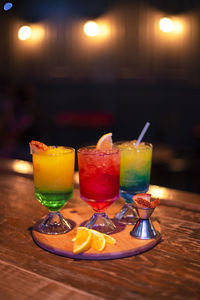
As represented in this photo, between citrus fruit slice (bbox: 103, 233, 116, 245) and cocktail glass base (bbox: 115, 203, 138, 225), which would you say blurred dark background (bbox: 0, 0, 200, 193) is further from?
citrus fruit slice (bbox: 103, 233, 116, 245)

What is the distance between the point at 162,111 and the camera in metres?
5.82

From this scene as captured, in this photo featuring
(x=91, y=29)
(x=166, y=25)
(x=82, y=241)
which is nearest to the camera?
(x=82, y=241)

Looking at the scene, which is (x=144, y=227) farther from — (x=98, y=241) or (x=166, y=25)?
(x=166, y=25)

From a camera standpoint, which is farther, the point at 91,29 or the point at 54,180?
the point at 91,29

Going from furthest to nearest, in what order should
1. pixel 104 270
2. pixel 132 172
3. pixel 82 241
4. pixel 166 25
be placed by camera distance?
pixel 166 25, pixel 132 172, pixel 82 241, pixel 104 270

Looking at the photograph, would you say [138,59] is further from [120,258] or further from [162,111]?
[120,258]

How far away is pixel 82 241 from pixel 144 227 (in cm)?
21

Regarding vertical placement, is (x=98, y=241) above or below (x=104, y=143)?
below

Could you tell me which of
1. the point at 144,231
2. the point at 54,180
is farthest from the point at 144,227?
the point at 54,180

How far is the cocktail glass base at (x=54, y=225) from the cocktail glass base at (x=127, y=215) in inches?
7.5

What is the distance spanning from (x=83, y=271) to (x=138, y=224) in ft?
0.90

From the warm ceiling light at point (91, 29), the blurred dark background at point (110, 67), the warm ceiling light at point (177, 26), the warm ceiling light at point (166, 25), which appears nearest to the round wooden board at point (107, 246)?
the blurred dark background at point (110, 67)

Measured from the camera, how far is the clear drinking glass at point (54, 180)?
1174mm

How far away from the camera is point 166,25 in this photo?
17.5 feet
